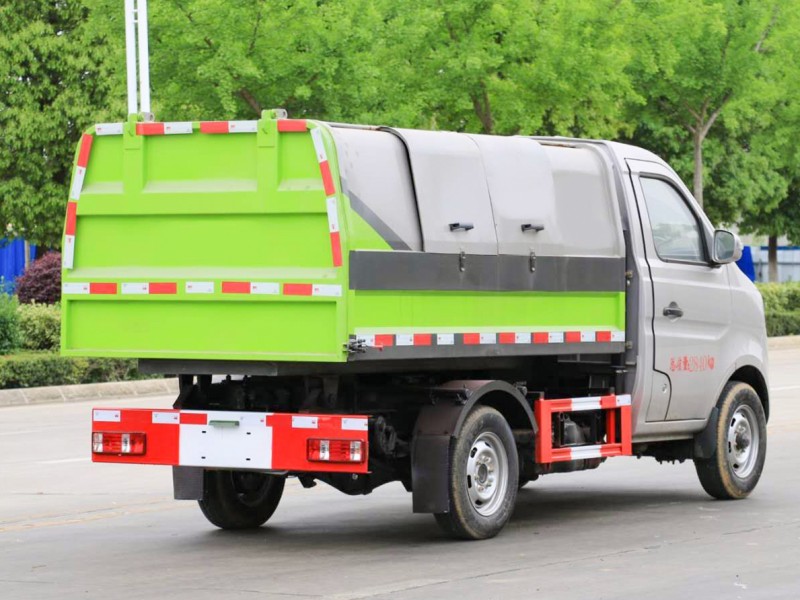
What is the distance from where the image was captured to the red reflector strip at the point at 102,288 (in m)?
10.1

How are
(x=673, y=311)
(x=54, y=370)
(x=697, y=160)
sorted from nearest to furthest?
1. (x=673, y=311)
2. (x=54, y=370)
3. (x=697, y=160)

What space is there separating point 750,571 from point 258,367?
9.62ft

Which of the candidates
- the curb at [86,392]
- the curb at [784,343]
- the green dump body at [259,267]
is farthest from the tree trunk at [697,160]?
the green dump body at [259,267]

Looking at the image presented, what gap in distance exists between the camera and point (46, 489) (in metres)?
13.4

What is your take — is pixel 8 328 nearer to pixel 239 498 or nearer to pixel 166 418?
pixel 239 498

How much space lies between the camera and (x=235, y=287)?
31.8 ft

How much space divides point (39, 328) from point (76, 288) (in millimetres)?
16314

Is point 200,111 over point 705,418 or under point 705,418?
over

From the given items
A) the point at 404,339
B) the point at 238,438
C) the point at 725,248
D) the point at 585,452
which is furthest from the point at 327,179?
the point at 725,248

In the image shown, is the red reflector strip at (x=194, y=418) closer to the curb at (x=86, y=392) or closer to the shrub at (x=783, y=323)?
the curb at (x=86, y=392)

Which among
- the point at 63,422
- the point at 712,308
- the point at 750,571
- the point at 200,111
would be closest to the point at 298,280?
the point at 750,571

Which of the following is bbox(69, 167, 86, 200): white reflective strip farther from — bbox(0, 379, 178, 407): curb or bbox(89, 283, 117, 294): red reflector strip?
bbox(0, 379, 178, 407): curb

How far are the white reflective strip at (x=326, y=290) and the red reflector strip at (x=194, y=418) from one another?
1.08 meters

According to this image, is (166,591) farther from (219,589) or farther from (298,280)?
(298,280)
